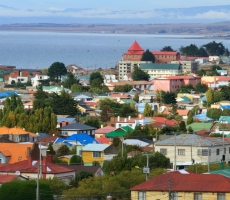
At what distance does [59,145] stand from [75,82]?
3616 centimetres

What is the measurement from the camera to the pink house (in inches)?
2682

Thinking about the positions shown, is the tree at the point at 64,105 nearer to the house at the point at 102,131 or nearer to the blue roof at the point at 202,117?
the blue roof at the point at 202,117

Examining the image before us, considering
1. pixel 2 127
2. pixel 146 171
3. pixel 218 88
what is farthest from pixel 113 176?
pixel 218 88

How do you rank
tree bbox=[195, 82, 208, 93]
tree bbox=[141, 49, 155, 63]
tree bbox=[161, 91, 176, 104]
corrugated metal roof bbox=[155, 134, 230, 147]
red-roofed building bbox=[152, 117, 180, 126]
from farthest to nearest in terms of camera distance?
tree bbox=[141, 49, 155, 63]
tree bbox=[195, 82, 208, 93]
tree bbox=[161, 91, 176, 104]
red-roofed building bbox=[152, 117, 180, 126]
corrugated metal roof bbox=[155, 134, 230, 147]

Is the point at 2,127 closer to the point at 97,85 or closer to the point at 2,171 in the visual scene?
the point at 2,171

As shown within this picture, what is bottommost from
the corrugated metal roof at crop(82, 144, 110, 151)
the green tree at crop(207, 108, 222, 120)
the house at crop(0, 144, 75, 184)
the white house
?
the white house

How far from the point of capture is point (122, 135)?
3588cm

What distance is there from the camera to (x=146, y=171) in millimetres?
20422

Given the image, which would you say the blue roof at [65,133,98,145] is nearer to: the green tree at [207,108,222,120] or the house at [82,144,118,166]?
the house at [82,144,118,166]

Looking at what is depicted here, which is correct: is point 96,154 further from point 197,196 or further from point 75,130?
point 197,196

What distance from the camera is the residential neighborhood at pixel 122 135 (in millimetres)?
20172

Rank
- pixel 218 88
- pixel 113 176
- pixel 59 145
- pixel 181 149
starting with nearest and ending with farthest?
pixel 113 176, pixel 181 149, pixel 59 145, pixel 218 88

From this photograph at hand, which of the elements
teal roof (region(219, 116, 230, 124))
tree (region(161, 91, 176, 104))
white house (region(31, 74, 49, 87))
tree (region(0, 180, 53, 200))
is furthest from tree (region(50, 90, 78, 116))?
tree (region(0, 180, 53, 200))

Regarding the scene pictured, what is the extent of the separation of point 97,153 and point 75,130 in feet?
29.5
